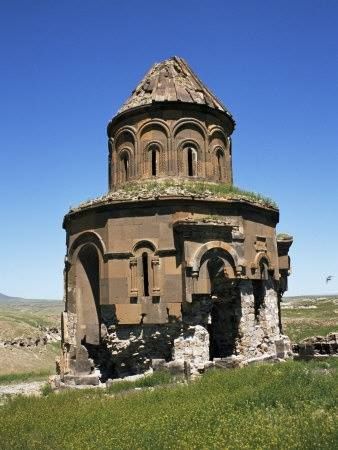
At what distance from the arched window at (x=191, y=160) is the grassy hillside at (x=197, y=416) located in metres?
7.03

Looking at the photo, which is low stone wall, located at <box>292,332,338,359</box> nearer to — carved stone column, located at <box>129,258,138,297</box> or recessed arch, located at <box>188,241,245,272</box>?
recessed arch, located at <box>188,241,245,272</box>

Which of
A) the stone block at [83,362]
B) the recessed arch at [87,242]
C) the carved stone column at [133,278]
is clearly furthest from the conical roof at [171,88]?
the stone block at [83,362]

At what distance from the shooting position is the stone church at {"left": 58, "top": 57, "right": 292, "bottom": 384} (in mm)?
12156

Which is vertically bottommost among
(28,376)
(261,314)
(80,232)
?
(28,376)

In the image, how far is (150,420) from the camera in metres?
6.92

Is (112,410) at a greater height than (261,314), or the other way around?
(261,314)

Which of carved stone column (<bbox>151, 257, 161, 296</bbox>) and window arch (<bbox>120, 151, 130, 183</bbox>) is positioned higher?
window arch (<bbox>120, 151, 130, 183</bbox>)

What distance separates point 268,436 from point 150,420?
2022mm

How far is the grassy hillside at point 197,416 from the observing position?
572cm

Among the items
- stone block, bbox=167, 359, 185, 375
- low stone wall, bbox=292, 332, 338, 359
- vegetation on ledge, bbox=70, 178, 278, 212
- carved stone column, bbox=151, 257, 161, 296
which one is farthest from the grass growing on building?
low stone wall, bbox=292, 332, 338, 359

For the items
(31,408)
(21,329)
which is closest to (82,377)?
(31,408)

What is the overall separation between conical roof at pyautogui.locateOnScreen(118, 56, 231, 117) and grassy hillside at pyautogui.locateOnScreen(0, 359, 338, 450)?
29.8ft

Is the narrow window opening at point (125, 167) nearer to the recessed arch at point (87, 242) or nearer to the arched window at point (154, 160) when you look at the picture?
the arched window at point (154, 160)

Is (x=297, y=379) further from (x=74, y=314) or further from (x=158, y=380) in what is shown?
(x=74, y=314)
